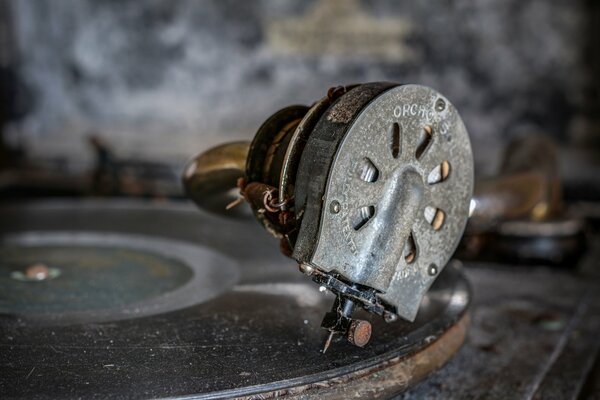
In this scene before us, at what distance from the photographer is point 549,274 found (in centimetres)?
230

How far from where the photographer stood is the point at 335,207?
3.63 feet

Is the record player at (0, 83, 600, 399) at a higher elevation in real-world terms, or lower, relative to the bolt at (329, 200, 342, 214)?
lower

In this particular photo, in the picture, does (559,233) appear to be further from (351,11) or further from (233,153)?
(351,11)

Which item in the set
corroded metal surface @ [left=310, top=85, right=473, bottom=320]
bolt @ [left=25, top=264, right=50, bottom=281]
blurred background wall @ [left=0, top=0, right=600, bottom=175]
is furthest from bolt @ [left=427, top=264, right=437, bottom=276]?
blurred background wall @ [left=0, top=0, right=600, bottom=175]

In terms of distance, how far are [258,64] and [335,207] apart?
3359 millimetres

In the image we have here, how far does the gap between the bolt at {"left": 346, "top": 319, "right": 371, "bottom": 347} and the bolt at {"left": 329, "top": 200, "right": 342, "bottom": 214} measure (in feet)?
0.62

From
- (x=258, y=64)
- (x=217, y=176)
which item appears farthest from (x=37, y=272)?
(x=258, y=64)

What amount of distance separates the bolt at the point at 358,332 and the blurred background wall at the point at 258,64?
2.82m

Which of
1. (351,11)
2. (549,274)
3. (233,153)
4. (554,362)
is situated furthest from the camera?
(351,11)

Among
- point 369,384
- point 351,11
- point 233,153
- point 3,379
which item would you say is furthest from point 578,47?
point 3,379

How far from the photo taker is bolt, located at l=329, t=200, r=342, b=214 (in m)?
1.10

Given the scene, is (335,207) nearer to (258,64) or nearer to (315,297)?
(315,297)

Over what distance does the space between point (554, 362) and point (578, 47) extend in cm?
270

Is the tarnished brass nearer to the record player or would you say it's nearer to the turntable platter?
the record player
